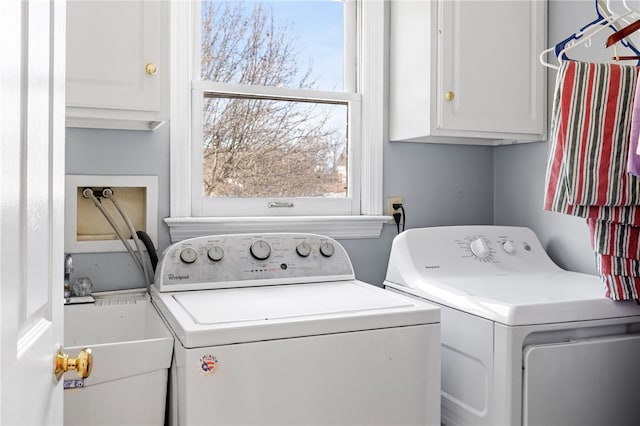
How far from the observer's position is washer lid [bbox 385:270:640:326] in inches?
59.2

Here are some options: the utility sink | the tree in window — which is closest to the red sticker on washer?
the utility sink

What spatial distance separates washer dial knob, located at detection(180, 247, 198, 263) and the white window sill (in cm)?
20

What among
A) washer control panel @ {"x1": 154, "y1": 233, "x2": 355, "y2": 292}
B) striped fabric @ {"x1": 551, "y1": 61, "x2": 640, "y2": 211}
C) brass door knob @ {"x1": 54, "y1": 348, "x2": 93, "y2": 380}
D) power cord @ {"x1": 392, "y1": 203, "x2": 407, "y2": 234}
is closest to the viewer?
brass door knob @ {"x1": 54, "y1": 348, "x2": 93, "y2": 380}

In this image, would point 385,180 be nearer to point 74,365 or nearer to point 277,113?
point 277,113

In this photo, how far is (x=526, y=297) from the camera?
161 cm

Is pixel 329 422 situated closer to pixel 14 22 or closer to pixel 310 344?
pixel 310 344

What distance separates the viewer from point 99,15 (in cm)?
156

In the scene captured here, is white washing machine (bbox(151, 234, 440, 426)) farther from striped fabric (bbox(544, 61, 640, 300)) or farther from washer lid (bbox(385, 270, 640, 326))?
striped fabric (bbox(544, 61, 640, 300))

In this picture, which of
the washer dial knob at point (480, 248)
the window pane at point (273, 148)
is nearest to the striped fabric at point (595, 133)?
the washer dial knob at point (480, 248)

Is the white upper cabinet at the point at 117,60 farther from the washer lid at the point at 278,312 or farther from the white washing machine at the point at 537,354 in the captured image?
the white washing machine at the point at 537,354

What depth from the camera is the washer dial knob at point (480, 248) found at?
2.12 metres

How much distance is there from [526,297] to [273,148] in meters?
1.11

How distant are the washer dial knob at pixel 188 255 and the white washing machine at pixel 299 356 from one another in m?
0.04

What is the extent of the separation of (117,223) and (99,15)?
698 mm
